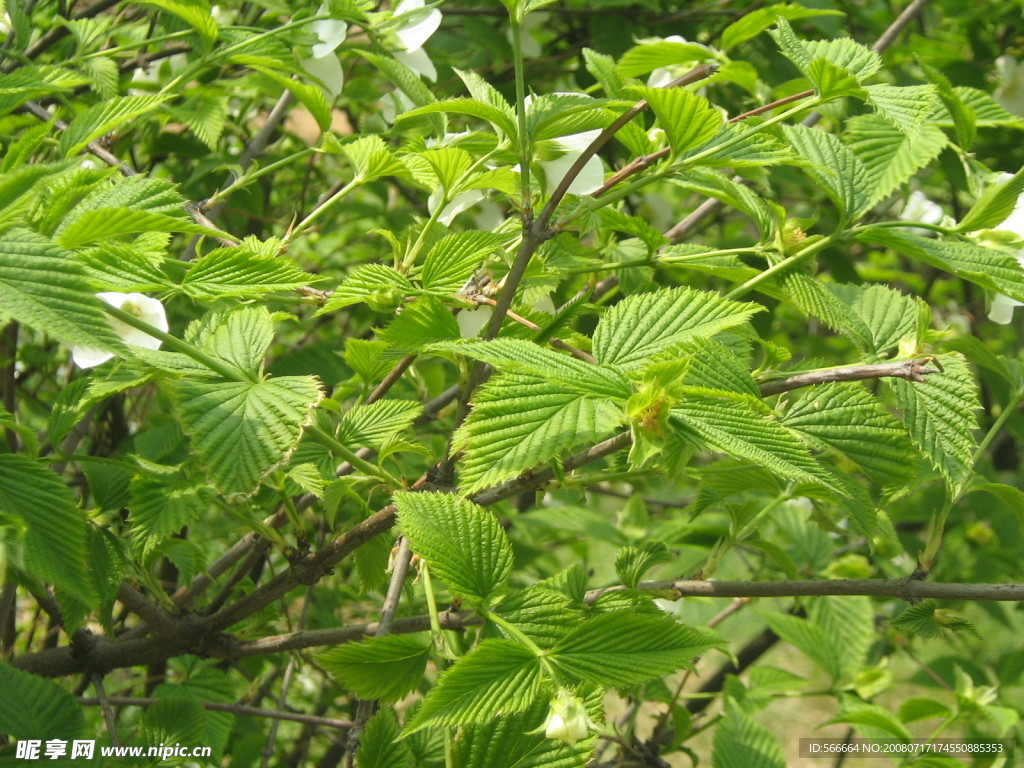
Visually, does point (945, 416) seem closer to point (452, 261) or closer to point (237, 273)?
point (452, 261)

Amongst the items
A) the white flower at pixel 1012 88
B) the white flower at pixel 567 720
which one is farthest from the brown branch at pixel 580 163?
the white flower at pixel 1012 88

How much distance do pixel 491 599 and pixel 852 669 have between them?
0.95m

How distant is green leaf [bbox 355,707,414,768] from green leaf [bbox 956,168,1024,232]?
Answer: 0.63 m

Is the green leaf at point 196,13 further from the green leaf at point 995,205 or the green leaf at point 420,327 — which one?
the green leaf at point 995,205

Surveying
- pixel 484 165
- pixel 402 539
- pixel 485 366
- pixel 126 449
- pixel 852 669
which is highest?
pixel 484 165

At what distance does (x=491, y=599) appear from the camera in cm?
65

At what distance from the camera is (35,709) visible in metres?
0.88

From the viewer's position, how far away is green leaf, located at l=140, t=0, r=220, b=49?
968 mm

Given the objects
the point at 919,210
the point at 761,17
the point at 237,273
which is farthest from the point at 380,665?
the point at 919,210

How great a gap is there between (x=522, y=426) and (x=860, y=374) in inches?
9.7

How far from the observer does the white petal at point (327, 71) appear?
1030 mm

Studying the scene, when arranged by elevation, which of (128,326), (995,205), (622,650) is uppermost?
(995,205)

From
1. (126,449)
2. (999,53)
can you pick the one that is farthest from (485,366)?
(999,53)

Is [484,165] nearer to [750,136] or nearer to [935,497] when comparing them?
[750,136]
